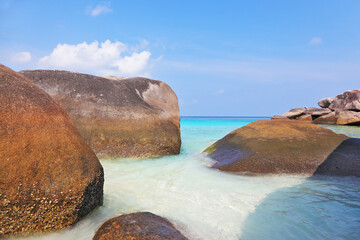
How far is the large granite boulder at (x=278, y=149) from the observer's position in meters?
4.57

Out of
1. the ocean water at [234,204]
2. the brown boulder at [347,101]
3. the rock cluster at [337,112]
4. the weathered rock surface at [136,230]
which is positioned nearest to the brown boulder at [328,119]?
the rock cluster at [337,112]

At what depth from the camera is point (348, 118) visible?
20.9 m

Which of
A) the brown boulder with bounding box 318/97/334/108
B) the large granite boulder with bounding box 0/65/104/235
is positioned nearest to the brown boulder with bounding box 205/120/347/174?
the large granite boulder with bounding box 0/65/104/235

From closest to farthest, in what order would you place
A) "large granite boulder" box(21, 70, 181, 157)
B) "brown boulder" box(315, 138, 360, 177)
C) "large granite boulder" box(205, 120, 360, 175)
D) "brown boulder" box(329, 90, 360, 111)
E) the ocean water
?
the ocean water < "brown boulder" box(315, 138, 360, 177) < "large granite boulder" box(205, 120, 360, 175) < "large granite boulder" box(21, 70, 181, 157) < "brown boulder" box(329, 90, 360, 111)

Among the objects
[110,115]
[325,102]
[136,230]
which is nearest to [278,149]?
[136,230]

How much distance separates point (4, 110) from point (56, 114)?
19.9 inches

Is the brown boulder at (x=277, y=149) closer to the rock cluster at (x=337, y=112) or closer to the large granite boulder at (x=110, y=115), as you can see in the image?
the large granite boulder at (x=110, y=115)

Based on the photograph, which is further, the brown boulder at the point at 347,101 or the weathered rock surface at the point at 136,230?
the brown boulder at the point at 347,101

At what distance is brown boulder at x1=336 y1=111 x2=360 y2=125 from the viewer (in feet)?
67.6

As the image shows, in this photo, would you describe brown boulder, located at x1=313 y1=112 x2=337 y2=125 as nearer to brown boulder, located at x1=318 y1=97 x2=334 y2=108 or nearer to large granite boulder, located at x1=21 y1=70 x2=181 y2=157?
brown boulder, located at x1=318 y1=97 x2=334 y2=108

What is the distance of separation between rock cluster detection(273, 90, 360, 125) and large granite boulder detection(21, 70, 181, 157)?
826 inches

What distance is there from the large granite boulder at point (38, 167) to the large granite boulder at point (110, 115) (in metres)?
3.08

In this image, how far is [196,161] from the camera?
5.73 m

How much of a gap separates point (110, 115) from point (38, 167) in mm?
3802
